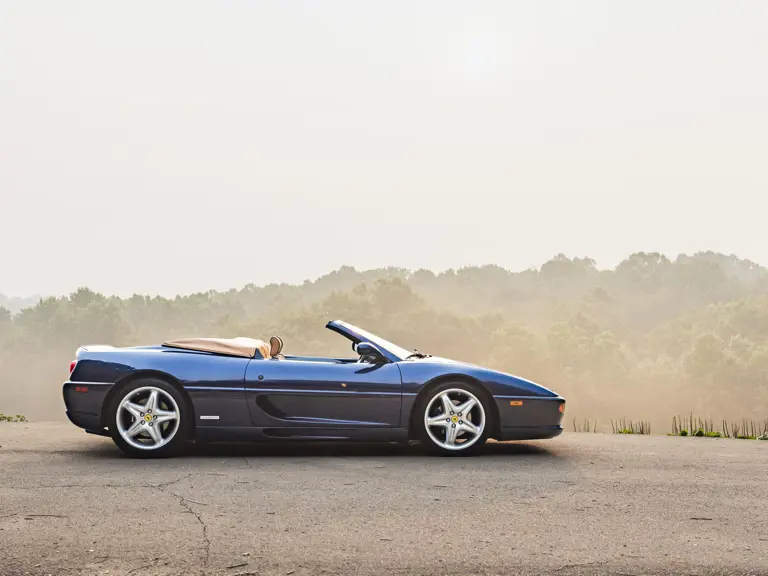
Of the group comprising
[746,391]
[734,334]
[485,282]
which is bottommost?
[746,391]

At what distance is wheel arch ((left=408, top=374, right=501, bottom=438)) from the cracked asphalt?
26 centimetres

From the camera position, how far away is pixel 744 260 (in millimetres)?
127438

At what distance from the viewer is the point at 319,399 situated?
799cm

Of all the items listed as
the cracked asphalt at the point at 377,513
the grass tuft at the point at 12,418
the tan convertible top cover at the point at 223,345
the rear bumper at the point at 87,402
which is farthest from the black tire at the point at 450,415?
the grass tuft at the point at 12,418

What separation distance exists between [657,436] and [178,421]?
19.9ft

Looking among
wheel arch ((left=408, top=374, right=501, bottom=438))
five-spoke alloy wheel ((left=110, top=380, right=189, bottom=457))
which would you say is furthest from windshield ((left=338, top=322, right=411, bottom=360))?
five-spoke alloy wheel ((left=110, top=380, right=189, bottom=457))

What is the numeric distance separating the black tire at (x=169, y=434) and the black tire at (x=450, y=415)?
2.07 metres

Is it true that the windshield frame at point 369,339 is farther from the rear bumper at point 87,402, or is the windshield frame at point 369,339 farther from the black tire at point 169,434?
the rear bumper at point 87,402

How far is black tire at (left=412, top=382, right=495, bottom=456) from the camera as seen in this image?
8.07 metres

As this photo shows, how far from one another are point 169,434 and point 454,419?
2.59m

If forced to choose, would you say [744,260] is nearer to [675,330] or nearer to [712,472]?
[675,330]

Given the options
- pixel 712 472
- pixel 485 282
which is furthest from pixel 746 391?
pixel 712 472

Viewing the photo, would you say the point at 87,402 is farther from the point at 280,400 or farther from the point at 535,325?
the point at 535,325

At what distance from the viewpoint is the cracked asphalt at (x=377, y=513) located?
449cm
